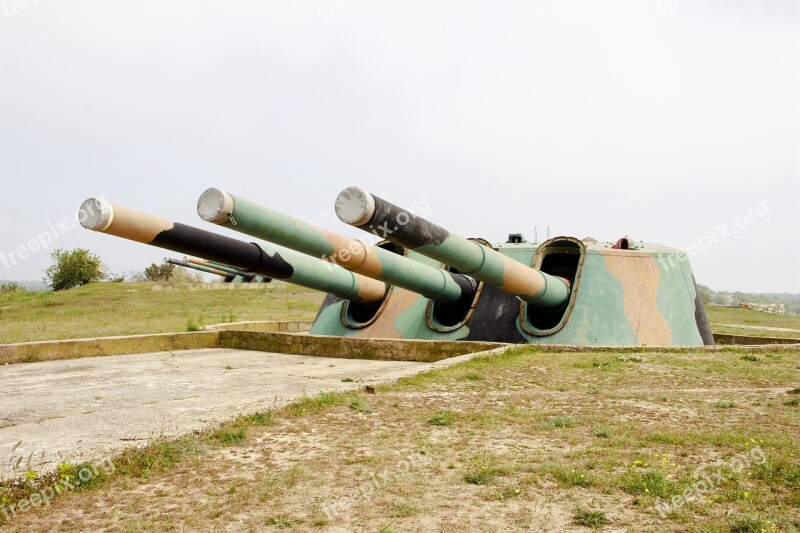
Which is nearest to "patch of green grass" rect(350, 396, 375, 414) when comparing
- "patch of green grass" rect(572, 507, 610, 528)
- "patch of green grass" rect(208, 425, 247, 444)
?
"patch of green grass" rect(208, 425, 247, 444)

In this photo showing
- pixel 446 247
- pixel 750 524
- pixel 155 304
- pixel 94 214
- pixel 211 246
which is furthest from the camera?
pixel 155 304

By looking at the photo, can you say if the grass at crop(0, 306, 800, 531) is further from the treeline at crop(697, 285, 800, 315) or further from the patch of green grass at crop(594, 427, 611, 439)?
the treeline at crop(697, 285, 800, 315)

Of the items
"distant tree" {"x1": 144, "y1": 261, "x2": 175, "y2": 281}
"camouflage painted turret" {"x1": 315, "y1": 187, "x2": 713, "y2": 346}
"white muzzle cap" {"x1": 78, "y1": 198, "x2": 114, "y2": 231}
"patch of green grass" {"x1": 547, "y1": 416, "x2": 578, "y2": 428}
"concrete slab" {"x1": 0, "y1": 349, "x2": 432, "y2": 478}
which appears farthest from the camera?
"distant tree" {"x1": 144, "y1": 261, "x2": 175, "y2": 281}

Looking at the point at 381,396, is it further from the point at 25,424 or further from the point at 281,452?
the point at 25,424

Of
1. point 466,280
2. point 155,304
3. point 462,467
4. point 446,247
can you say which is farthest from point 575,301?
point 155,304

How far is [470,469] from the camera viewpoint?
3.60 m

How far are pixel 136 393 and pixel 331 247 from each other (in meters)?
2.29

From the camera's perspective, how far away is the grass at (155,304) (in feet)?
66.9

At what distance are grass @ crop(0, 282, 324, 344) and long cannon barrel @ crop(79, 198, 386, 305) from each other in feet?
31.0

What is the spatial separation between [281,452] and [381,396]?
174 cm

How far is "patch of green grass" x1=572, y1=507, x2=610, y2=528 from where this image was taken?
2869 mm

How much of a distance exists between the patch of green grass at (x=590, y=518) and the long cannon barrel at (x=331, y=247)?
399cm

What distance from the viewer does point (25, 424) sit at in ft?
16.4

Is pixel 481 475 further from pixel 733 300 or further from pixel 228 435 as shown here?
pixel 733 300
